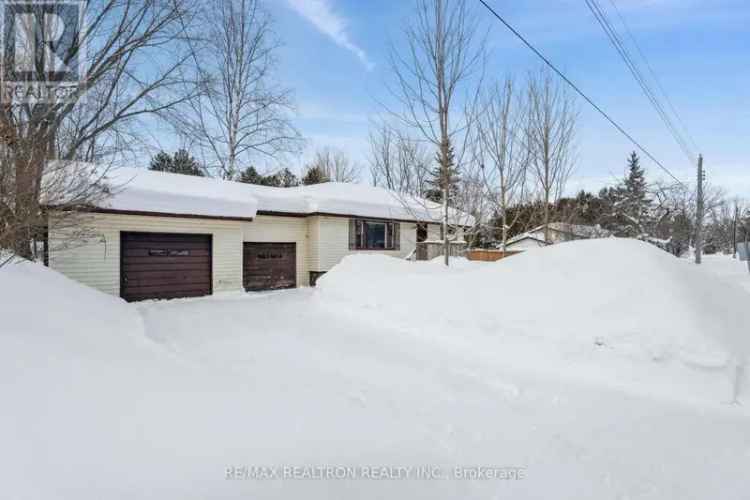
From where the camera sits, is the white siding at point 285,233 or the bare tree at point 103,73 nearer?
the bare tree at point 103,73

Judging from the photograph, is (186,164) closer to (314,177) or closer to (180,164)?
(180,164)

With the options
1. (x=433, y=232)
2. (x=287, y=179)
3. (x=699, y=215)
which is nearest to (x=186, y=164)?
(x=287, y=179)

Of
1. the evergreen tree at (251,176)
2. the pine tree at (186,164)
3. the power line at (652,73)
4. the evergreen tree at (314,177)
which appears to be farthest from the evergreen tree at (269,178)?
the power line at (652,73)

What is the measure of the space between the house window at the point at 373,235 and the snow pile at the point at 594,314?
7513 millimetres

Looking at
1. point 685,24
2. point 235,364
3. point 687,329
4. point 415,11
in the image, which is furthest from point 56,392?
point 685,24

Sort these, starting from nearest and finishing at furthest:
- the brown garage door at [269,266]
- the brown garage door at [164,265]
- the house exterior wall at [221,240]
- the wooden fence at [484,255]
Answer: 1. the house exterior wall at [221,240]
2. the brown garage door at [164,265]
3. the brown garage door at [269,266]
4. the wooden fence at [484,255]

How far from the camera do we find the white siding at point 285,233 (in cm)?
1250

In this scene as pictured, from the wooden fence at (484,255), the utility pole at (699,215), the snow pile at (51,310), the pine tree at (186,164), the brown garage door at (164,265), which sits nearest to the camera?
the snow pile at (51,310)

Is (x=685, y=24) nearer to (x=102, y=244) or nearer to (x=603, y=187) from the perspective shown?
(x=102, y=244)

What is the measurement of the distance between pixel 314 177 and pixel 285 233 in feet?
56.5

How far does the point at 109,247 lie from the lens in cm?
955

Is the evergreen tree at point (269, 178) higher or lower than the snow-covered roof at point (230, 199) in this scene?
higher

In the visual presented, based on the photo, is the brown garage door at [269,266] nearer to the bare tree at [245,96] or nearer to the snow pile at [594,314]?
the snow pile at [594,314]

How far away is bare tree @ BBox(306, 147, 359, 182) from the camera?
31737 millimetres
